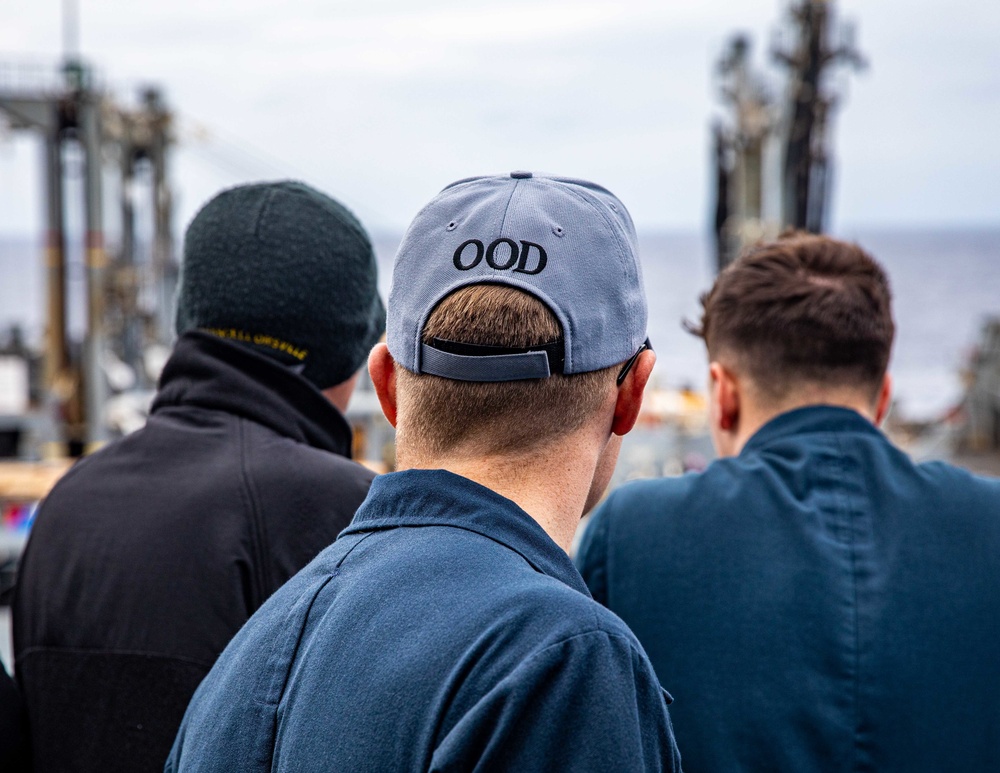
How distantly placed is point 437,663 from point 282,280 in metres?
1.30

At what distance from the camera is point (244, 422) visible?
2.10 m

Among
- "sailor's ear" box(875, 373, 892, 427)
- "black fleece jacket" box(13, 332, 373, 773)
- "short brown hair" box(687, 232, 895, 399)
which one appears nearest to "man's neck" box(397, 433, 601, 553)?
"black fleece jacket" box(13, 332, 373, 773)

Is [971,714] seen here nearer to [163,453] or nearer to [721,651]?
[721,651]

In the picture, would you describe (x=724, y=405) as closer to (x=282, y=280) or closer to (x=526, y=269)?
(x=282, y=280)

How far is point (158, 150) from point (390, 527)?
21.8 metres

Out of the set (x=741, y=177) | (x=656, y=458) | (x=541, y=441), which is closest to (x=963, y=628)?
(x=541, y=441)

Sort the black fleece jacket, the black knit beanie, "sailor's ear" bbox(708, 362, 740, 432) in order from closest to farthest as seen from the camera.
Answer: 1. the black fleece jacket
2. the black knit beanie
3. "sailor's ear" bbox(708, 362, 740, 432)

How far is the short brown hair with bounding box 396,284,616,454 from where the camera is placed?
4.25 ft

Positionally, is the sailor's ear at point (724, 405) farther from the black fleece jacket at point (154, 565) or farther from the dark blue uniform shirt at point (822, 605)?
the black fleece jacket at point (154, 565)

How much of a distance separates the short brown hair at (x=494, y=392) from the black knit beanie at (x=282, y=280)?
958 millimetres

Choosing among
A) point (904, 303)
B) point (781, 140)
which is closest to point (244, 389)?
point (781, 140)

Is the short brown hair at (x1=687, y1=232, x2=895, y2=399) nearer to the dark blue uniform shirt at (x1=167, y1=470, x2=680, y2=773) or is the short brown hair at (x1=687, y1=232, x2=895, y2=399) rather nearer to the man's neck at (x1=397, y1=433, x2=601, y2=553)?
the man's neck at (x1=397, y1=433, x2=601, y2=553)

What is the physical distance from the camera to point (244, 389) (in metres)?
2.12

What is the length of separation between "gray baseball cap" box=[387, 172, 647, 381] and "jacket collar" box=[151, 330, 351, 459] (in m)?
0.76
